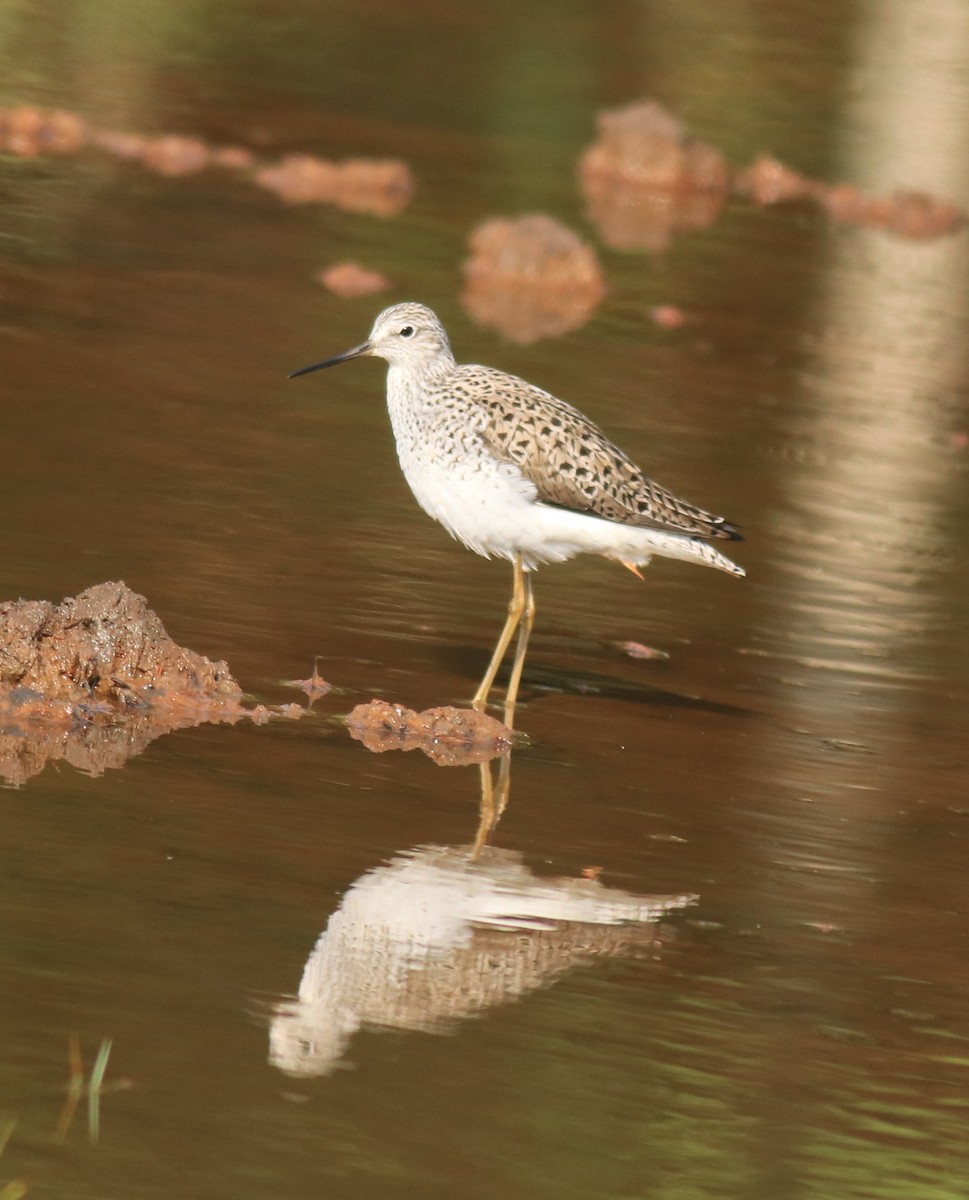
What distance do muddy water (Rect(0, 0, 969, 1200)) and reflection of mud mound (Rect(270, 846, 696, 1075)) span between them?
0.01 metres

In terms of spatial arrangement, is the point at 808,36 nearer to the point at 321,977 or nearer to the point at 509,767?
the point at 509,767

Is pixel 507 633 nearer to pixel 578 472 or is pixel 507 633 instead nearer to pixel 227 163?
pixel 578 472

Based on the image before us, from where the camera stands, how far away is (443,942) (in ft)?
17.8

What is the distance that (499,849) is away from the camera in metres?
6.19

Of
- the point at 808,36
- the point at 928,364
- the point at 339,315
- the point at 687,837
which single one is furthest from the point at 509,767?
the point at 808,36

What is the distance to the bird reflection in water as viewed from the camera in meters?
4.91

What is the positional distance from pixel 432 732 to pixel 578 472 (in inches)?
55.6

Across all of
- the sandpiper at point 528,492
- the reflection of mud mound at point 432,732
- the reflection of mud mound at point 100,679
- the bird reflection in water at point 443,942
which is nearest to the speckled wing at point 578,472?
the sandpiper at point 528,492

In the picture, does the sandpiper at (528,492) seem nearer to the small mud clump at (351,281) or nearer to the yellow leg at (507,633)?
the yellow leg at (507,633)

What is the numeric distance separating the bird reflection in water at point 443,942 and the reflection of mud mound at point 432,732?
0.61m

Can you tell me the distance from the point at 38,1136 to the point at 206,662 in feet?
9.17

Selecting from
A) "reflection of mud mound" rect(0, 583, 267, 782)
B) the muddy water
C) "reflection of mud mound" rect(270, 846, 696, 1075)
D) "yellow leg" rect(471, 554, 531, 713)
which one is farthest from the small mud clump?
"reflection of mud mound" rect(270, 846, 696, 1075)

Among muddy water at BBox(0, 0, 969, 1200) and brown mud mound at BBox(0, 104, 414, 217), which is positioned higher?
brown mud mound at BBox(0, 104, 414, 217)

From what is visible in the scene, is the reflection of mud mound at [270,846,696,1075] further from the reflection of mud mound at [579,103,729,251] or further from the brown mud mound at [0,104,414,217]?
the reflection of mud mound at [579,103,729,251]
